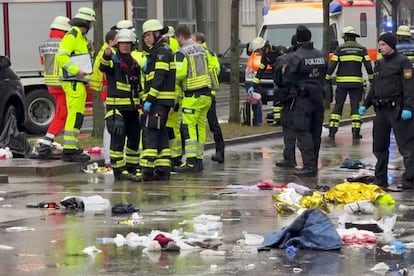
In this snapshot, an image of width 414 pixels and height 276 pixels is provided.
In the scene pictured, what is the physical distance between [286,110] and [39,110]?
858cm

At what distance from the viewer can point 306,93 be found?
14.4 metres

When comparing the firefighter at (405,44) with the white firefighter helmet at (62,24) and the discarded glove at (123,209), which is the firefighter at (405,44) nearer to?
the white firefighter helmet at (62,24)

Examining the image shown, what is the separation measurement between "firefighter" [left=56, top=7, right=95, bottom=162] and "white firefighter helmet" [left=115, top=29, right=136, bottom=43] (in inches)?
47.0

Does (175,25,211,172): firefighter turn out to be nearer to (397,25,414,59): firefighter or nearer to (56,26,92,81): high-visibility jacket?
(56,26,92,81): high-visibility jacket

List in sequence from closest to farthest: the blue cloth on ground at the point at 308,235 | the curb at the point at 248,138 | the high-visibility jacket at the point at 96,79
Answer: the blue cloth on ground at the point at 308,235 → the high-visibility jacket at the point at 96,79 → the curb at the point at 248,138

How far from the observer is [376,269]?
7977 mm

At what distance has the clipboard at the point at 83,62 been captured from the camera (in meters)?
14.7

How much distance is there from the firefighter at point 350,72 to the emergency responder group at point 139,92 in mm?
4609

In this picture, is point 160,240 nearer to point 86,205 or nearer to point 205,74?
point 86,205

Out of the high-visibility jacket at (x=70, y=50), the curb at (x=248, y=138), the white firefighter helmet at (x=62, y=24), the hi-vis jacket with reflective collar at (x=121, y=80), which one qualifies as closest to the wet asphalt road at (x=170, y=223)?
the hi-vis jacket with reflective collar at (x=121, y=80)

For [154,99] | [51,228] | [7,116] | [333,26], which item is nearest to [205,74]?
[154,99]

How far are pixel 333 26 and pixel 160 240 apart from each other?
882 inches

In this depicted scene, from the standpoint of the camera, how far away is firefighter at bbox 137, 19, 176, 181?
13.5 meters

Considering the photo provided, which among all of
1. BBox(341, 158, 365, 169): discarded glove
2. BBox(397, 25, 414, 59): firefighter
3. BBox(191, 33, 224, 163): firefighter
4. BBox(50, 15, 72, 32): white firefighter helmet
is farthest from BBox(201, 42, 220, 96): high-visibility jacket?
BBox(397, 25, 414, 59): firefighter
